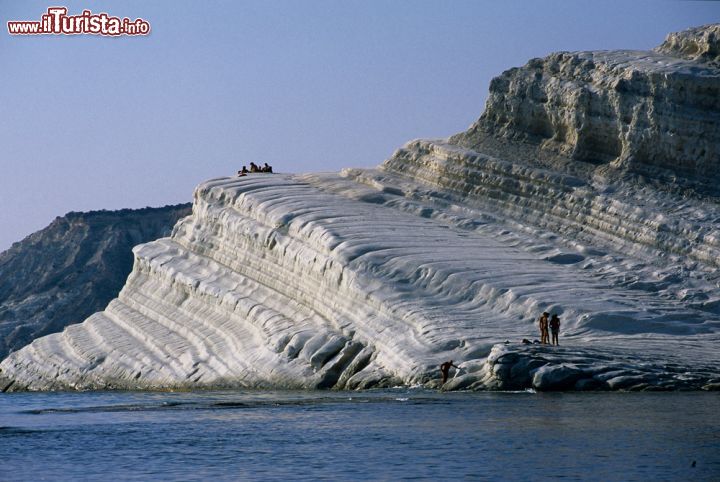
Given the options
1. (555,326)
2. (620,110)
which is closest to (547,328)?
(555,326)

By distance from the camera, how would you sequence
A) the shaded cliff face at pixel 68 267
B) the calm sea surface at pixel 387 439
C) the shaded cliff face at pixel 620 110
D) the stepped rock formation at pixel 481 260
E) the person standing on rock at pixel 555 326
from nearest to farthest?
1. the calm sea surface at pixel 387 439
2. the person standing on rock at pixel 555 326
3. the stepped rock formation at pixel 481 260
4. the shaded cliff face at pixel 620 110
5. the shaded cliff face at pixel 68 267

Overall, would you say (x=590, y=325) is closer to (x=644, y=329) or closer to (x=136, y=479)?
(x=644, y=329)

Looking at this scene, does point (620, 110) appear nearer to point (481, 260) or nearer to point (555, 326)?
point (481, 260)

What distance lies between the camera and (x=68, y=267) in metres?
108

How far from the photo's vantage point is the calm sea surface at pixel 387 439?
21875 millimetres

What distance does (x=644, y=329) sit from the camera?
3794 centimetres

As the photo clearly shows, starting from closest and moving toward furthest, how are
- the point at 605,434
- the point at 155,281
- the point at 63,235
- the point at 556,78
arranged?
the point at 605,434 → the point at 556,78 → the point at 155,281 → the point at 63,235

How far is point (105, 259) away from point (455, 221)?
62758 millimetres

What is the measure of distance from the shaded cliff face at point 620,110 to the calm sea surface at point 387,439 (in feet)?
50.2

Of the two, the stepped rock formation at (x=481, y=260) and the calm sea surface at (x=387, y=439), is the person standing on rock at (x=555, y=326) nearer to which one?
the stepped rock formation at (x=481, y=260)

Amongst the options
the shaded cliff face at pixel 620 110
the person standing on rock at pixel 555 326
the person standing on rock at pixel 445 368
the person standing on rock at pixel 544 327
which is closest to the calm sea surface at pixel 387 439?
the person standing on rock at pixel 445 368

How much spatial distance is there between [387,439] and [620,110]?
Answer: 2410 centimetres

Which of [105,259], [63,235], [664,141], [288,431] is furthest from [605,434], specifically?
[63,235]

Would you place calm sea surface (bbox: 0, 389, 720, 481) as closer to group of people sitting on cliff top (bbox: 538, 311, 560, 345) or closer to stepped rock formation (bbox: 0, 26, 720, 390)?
group of people sitting on cliff top (bbox: 538, 311, 560, 345)
